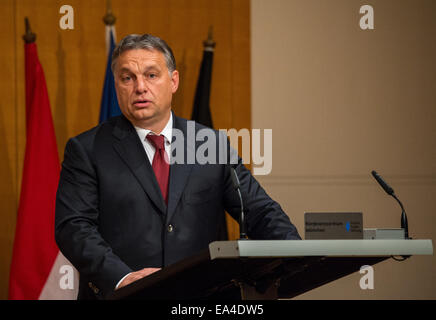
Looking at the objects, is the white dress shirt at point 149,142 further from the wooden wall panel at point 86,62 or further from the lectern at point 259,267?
the wooden wall panel at point 86,62

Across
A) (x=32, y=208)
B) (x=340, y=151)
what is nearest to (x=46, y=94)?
(x=32, y=208)

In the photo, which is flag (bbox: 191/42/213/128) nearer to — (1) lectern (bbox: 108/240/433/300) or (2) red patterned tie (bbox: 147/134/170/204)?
(2) red patterned tie (bbox: 147/134/170/204)

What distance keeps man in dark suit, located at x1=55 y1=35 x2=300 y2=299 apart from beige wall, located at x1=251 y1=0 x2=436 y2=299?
6.52ft

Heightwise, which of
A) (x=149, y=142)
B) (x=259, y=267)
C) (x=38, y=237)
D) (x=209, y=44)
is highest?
(x=209, y=44)

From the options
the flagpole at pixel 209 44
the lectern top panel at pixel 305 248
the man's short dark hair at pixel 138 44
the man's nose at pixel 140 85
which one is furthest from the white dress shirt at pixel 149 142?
the flagpole at pixel 209 44

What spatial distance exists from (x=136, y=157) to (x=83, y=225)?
1.11 feet

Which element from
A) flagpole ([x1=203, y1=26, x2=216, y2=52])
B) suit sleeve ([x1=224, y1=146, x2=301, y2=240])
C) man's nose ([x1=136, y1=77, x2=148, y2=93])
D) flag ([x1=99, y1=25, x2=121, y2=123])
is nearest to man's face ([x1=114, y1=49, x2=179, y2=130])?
man's nose ([x1=136, y1=77, x2=148, y2=93])

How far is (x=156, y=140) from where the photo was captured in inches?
93.5

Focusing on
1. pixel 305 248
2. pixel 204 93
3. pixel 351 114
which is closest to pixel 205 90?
pixel 204 93

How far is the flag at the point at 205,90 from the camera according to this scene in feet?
13.0

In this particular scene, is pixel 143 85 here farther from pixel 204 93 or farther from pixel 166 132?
pixel 204 93

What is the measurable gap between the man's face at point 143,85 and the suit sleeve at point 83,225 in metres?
Result: 0.24

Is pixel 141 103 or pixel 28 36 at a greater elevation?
pixel 28 36
